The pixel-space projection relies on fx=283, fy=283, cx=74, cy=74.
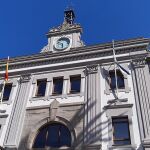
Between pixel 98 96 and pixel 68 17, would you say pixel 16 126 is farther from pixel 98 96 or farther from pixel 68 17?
pixel 68 17

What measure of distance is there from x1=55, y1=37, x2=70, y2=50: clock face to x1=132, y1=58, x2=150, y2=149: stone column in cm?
688

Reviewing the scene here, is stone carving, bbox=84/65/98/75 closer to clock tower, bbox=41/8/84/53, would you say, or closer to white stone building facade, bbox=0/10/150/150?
white stone building facade, bbox=0/10/150/150

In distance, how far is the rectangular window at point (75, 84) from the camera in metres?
22.6

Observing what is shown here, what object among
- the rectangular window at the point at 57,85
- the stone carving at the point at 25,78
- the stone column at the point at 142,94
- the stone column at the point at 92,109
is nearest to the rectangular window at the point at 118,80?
the stone column at the point at 142,94

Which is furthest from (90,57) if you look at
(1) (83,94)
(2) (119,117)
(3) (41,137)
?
(3) (41,137)

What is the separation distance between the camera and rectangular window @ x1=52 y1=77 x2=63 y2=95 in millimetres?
22962

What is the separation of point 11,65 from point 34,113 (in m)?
6.15

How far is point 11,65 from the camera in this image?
84.8ft

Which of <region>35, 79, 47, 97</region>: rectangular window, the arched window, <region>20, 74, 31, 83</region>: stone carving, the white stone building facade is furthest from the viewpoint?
<region>20, 74, 31, 83</region>: stone carving

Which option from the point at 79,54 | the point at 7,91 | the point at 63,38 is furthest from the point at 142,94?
the point at 7,91

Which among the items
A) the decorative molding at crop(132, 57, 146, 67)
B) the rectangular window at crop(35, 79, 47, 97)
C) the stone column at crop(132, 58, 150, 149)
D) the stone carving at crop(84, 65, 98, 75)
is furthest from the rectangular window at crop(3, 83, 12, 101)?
the decorative molding at crop(132, 57, 146, 67)

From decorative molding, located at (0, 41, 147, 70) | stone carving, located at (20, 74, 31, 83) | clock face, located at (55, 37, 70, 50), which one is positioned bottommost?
stone carving, located at (20, 74, 31, 83)

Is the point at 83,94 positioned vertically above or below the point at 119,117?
above

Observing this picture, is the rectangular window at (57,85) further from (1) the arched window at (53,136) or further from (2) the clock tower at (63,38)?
(2) the clock tower at (63,38)
